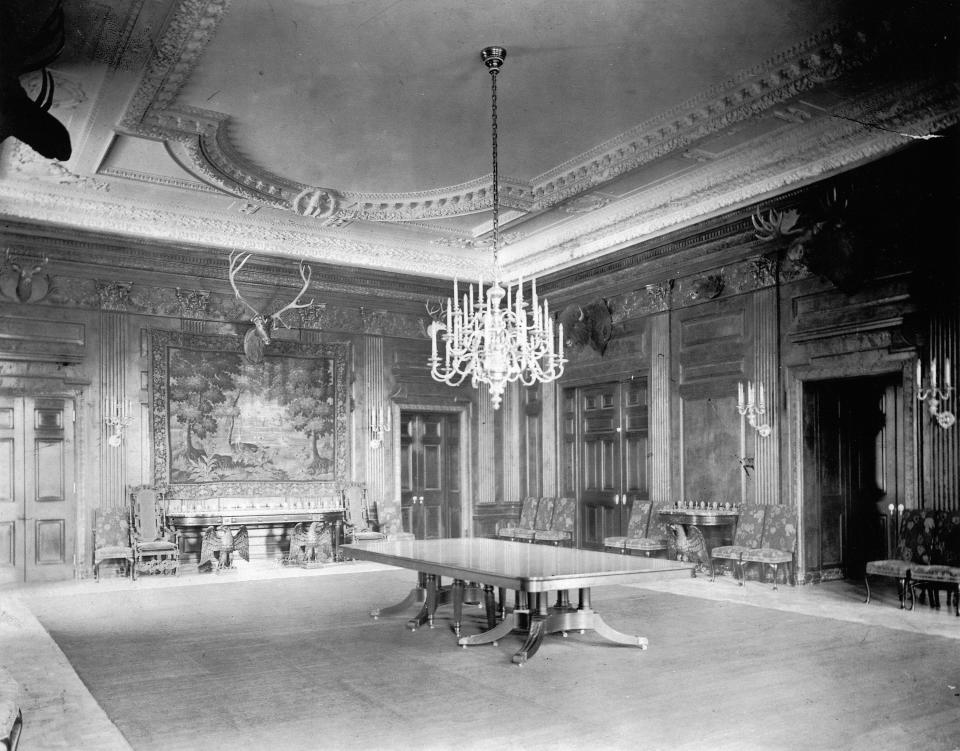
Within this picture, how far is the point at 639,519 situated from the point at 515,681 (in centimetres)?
572

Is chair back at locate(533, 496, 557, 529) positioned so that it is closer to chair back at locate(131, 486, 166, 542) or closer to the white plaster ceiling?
the white plaster ceiling

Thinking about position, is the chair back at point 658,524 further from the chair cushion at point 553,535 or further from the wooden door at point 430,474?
the wooden door at point 430,474

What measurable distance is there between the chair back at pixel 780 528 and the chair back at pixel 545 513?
11.8 ft

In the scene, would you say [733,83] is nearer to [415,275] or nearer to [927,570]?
[927,570]

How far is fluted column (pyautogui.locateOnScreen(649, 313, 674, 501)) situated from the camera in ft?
35.1

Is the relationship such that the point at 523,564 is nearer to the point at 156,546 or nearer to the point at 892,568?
the point at 892,568

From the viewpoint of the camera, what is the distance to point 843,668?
5.34 metres

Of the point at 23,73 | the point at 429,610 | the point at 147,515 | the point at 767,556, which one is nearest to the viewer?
the point at 23,73

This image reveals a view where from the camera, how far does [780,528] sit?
29.1 ft

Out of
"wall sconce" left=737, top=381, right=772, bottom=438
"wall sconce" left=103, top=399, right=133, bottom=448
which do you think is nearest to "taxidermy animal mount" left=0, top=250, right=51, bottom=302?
"wall sconce" left=103, top=399, right=133, bottom=448

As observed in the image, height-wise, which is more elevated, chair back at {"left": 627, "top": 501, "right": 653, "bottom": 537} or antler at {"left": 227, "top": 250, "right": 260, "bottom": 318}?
antler at {"left": 227, "top": 250, "right": 260, "bottom": 318}

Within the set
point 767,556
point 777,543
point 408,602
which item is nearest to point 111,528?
point 408,602

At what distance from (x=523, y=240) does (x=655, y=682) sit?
7827 millimetres

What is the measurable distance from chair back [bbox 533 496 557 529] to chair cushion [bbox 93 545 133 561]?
17.3 ft
